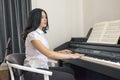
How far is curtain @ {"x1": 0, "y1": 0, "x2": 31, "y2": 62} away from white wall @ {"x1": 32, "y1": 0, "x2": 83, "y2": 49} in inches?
10.1

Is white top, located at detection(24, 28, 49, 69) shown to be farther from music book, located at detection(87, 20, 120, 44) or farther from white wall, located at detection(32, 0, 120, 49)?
white wall, located at detection(32, 0, 120, 49)

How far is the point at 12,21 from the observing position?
3152mm

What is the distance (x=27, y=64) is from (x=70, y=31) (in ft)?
5.05

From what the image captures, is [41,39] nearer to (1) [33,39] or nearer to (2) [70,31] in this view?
(1) [33,39]

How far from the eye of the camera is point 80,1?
11.4 feet

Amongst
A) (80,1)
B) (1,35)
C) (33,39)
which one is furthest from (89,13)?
(33,39)

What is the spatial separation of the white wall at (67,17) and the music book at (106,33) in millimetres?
726

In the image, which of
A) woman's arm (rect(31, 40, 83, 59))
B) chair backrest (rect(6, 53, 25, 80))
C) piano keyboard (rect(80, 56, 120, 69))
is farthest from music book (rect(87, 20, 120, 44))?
chair backrest (rect(6, 53, 25, 80))

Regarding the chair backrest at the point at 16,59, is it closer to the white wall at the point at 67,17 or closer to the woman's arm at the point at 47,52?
the woman's arm at the point at 47,52

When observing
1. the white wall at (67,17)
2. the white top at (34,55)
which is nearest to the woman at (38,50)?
the white top at (34,55)

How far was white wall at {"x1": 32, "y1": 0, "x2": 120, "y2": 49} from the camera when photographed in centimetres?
330

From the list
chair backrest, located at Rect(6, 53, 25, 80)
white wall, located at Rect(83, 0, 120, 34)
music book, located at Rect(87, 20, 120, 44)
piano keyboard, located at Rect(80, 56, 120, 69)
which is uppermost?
white wall, located at Rect(83, 0, 120, 34)

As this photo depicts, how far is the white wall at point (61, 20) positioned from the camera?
11.1 feet

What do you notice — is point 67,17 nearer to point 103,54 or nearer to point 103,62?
point 103,54
